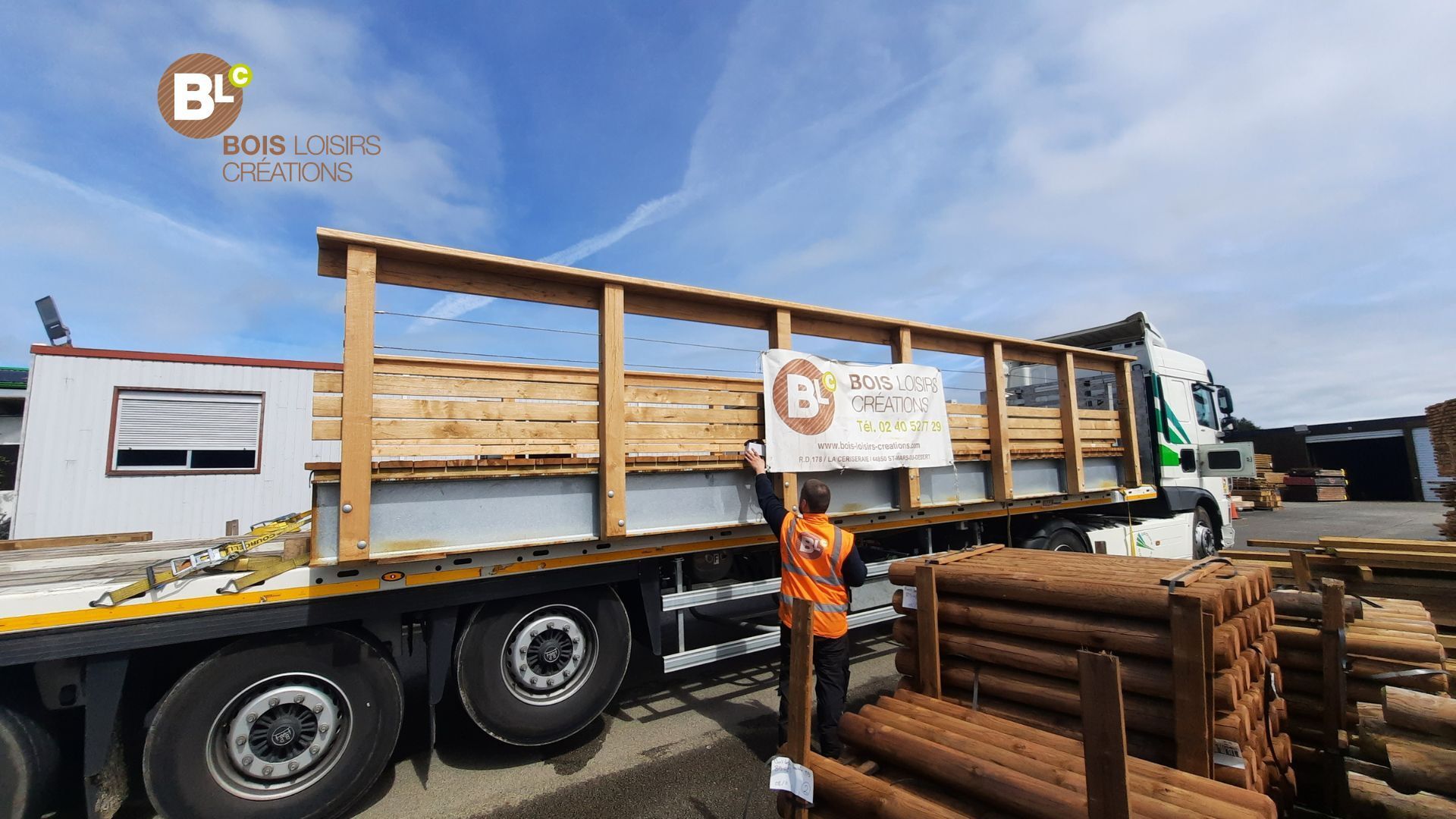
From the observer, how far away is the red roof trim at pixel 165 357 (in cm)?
944

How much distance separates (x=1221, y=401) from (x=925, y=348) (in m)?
7.57

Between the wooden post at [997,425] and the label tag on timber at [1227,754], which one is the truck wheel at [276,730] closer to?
the label tag on timber at [1227,754]

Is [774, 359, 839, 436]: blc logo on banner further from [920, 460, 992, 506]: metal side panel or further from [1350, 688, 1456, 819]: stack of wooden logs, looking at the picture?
[1350, 688, 1456, 819]: stack of wooden logs

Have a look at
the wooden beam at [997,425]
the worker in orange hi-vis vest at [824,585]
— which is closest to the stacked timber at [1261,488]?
the wooden beam at [997,425]

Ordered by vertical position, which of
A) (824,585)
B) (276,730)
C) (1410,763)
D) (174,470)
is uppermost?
(174,470)

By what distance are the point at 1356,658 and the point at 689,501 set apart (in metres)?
4.30

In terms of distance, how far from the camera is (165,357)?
10023 mm

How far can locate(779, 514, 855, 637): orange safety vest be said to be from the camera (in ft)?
13.3

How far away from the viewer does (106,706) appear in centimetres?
329

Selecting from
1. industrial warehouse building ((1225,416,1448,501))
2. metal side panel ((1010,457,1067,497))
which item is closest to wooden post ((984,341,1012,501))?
metal side panel ((1010,457,1067,497))

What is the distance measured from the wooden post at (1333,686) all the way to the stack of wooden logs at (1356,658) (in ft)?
0.24

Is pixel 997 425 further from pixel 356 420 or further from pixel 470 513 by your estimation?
pixel 356 420

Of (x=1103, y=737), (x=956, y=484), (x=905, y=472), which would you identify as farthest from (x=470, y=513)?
(x=956, y=484)

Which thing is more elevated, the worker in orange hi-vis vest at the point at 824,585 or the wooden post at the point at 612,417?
the wooden post at the point at 612,417
